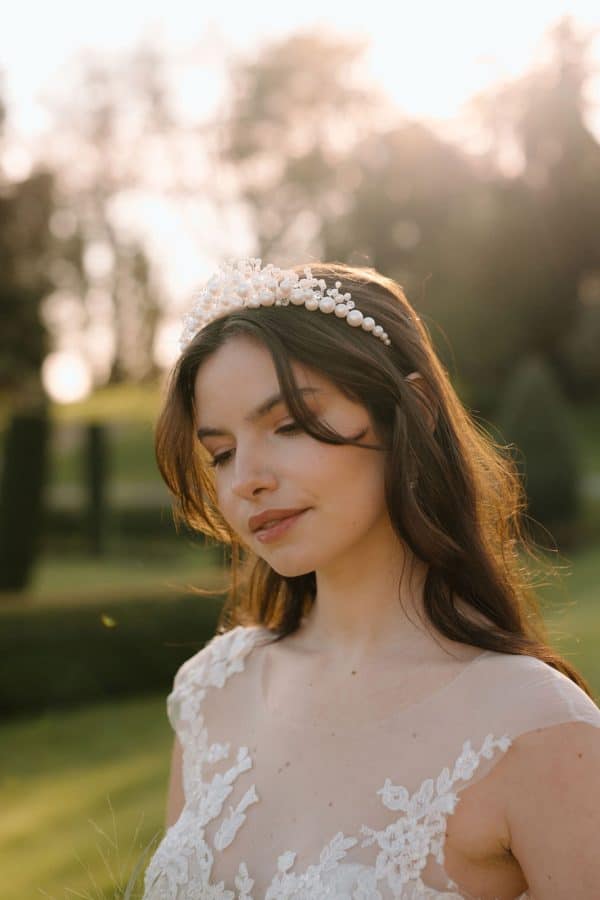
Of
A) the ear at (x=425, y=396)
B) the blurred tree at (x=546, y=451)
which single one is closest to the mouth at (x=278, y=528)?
the ear at (x=425, y=396)

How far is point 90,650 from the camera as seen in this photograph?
368 inches

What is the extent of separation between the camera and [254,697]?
2.44 m

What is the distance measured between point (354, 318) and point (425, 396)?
0.22 m

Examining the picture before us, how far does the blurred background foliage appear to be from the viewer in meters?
9.12

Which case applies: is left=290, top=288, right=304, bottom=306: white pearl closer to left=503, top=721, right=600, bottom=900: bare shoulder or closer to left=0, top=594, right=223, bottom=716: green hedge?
left=503, top=721, right=600, bottom=900: bare shoulder

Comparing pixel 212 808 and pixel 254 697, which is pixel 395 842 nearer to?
pixel 212 808

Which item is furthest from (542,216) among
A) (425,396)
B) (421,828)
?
(421,828)

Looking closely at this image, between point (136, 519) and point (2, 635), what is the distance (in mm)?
13264

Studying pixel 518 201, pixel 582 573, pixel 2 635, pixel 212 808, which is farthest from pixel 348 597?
pixel 518 201

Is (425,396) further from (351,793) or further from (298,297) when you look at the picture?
(351,793)

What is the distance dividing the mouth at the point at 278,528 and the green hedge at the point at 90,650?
721cm

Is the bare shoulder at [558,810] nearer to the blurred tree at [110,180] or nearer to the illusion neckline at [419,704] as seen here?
the illusion neckline at [419,704]

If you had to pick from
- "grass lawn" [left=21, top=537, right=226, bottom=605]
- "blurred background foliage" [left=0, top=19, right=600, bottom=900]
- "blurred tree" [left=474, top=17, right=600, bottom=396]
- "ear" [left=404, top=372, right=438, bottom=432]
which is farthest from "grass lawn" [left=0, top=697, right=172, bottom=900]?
"blurred tree" [left=474, top=17, right=600, bottom=396]

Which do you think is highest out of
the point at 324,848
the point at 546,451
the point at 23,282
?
the point at 23,282
